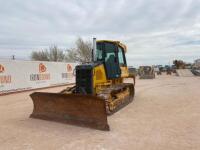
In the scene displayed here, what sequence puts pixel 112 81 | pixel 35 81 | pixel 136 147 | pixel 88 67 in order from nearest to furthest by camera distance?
→ pixel 136 147, pixel 88 67, pixel 112 81, pixel 35 81

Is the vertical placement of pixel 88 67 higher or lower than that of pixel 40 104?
higher

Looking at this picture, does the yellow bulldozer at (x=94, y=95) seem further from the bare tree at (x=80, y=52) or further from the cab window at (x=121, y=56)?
the bare tree at (x=80, y=52)

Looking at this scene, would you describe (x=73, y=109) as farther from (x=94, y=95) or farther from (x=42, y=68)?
(x=42, y=68)

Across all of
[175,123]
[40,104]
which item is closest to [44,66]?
[40,104]

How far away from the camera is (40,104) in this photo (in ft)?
25.6

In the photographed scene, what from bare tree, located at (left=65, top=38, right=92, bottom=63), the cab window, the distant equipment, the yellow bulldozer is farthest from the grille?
bare tree, located at (left=65, top=38, right=92, bottom=63)

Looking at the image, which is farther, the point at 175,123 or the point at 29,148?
the point at 175,123

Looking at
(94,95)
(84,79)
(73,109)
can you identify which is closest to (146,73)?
(84,79)

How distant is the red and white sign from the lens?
15565mm

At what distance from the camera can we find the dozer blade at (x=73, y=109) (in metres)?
6.47

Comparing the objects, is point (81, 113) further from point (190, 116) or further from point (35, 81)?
point (35, 81)

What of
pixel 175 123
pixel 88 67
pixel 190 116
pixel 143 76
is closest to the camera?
pixel 175 123

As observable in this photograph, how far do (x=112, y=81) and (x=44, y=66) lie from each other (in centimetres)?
1084

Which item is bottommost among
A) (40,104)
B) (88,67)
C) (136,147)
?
(136,147)
